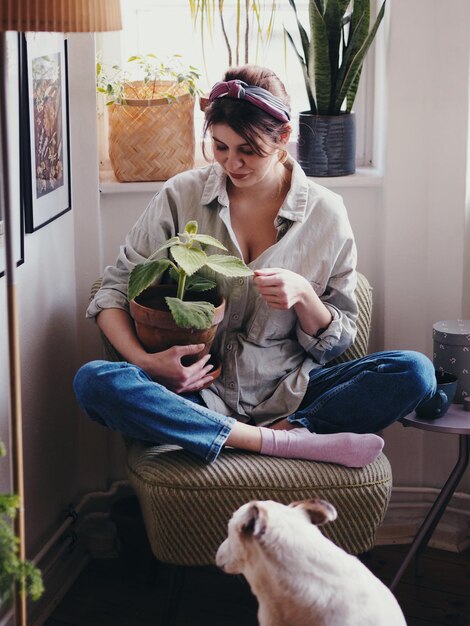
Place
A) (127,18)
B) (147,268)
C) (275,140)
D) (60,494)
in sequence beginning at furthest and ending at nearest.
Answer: (127,18) < (60,494) < (275,140) < (147,268)

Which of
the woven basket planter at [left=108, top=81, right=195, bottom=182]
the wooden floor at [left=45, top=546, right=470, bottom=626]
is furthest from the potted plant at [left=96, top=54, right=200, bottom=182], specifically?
the wooden floor at [left=45, top=546, right=470, bottom=626]

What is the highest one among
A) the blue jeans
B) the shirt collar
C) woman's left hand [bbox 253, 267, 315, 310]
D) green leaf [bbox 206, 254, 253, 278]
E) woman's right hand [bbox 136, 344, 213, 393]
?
the shirt collar

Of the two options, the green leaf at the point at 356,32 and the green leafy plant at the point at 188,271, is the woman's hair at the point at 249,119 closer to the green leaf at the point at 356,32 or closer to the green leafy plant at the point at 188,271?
the green leafy plant at the point at 188,271

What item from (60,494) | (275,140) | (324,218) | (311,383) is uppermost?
(275,140)

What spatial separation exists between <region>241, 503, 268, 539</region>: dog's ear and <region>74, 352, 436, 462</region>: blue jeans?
0.69 metres

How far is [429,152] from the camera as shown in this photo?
2.74m

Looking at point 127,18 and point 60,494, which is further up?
point 127,18

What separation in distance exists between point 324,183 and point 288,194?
0.38m

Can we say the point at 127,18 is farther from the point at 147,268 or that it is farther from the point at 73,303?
the point at 147,268

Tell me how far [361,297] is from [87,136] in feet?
2.70

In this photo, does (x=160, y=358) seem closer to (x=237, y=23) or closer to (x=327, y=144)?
(x=327, y=144)

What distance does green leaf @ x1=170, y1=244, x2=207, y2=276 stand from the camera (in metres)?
2.08

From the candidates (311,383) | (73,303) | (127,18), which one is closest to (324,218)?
(311,383)

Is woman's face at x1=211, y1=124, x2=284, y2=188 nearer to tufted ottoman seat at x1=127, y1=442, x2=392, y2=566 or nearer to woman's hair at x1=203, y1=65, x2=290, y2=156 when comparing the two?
woman's hair at x1=203, y1=65, x2=290, y2=156
